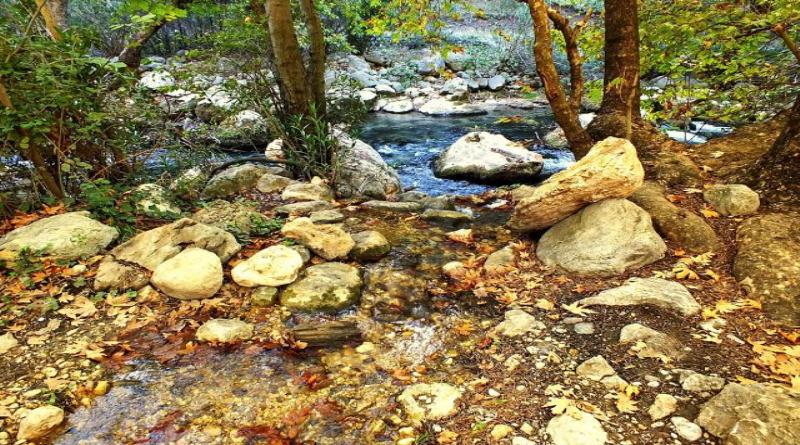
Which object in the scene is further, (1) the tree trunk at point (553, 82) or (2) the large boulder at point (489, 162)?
(2) the large boulder at point (489, 162)

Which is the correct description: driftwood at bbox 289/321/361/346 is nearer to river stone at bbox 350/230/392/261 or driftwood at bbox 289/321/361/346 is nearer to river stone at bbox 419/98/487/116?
Answer: river stone at bbox 350/230/392/261

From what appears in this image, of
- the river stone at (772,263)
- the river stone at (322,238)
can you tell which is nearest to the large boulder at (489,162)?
the river stone at (322,238)

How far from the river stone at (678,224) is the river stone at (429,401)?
2650 millimetres

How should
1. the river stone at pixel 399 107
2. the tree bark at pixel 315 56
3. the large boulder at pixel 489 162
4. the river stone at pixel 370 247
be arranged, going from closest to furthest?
the river stone at pixel 370 247, the tree bark at pixel 315 56, the large boulder at pixel 489 162, the river stone at pixel 399 107

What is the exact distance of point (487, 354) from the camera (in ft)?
9.43

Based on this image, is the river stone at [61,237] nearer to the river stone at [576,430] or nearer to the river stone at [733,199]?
the river stone at [576,430]

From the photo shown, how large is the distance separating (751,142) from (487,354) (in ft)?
14.8

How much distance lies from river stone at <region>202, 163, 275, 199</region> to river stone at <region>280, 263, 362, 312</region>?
10.5ft

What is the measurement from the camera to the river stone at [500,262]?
3914 mm

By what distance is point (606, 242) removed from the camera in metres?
3.65

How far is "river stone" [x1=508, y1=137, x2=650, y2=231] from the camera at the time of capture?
372cm

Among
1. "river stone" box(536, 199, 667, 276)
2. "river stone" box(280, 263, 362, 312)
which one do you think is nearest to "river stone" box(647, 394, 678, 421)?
"river stone" box(536, 199, 667, 276)

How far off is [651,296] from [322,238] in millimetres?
2877

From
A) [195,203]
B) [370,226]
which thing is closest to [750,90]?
[370,226]
